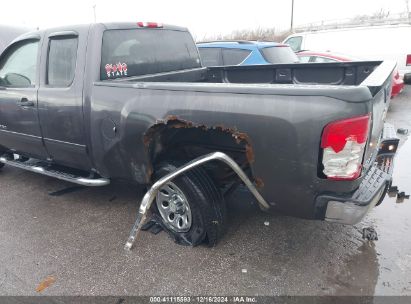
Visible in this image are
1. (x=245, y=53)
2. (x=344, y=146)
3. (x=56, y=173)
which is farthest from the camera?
(x=245, y=53)

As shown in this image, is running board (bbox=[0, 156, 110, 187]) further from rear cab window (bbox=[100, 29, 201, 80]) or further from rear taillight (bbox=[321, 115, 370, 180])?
rear taillight (bbox=[321, 115, 370, 180])

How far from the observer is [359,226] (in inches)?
136

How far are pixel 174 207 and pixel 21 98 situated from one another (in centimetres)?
217

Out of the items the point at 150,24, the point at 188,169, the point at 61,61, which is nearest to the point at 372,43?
the point at 150,24

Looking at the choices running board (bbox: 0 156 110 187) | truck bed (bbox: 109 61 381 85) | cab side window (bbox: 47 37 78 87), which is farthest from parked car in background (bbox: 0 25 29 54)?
truck bed (bbox: 109 61 381 85)

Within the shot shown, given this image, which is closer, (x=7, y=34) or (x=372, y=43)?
(x=7, y=34)

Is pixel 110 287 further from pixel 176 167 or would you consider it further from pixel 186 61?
pixel 186 61

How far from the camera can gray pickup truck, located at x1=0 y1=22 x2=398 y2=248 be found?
2277mm

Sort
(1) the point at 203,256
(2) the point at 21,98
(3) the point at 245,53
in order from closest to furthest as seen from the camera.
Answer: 1. (1) the point at 203,256
2. (2) the point at 21,98
3. (3) the point at 245,53

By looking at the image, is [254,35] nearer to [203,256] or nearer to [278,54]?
[278,54]

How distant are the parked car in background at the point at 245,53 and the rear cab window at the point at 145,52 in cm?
228

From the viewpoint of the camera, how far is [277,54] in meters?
6.73

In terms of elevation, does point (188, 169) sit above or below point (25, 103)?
below

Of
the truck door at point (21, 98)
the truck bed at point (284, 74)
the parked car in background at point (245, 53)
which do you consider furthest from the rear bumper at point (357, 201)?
the parked car in background at point (245, 53)
